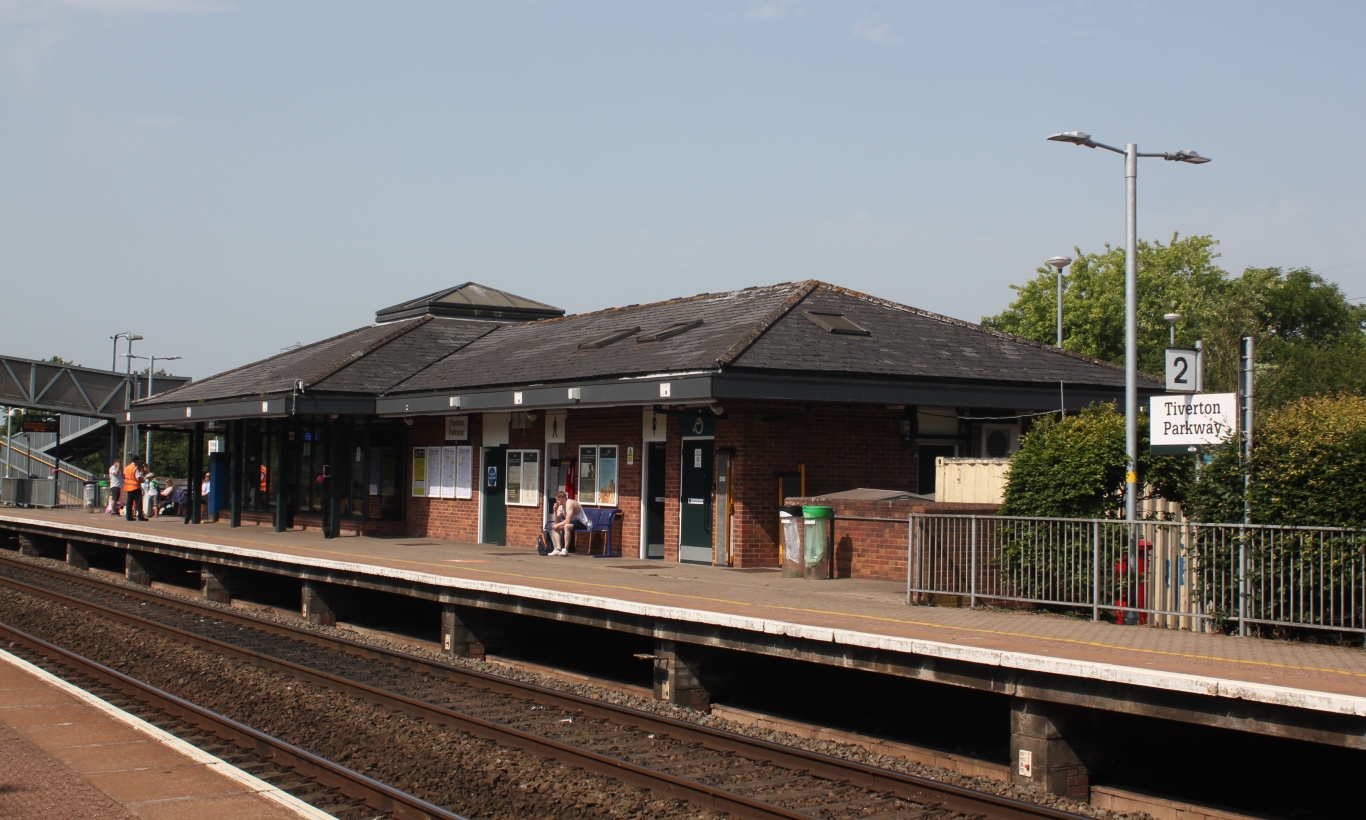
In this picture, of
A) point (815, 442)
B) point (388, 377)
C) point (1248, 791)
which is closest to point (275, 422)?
point (388, 377)

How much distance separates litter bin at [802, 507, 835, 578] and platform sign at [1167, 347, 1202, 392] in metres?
5.43

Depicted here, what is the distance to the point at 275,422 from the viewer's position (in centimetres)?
3059

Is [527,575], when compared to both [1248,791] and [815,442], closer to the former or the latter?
[815,442]

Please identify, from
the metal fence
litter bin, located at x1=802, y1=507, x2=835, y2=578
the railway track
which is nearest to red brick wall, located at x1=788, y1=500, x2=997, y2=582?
litter bin, located at x1=802, y1=507, x2=835, y2=578

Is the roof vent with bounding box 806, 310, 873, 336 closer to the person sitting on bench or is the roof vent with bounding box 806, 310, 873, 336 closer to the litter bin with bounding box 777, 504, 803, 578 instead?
the litter bin with bounding box 777, 504, 803, 578

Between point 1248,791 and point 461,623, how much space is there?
367 inches

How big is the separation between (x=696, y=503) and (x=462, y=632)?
5194mm

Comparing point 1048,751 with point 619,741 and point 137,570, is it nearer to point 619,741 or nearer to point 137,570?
point 619,741

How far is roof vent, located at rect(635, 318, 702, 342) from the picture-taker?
73.4 ft

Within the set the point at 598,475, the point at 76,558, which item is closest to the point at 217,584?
the point at 598,475

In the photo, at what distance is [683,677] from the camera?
1240cm

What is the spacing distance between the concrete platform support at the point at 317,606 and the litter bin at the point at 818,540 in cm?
717

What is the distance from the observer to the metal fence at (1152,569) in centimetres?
1044

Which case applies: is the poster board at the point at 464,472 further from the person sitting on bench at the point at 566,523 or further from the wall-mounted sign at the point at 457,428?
the person sitting on bench at the point at 566,523
